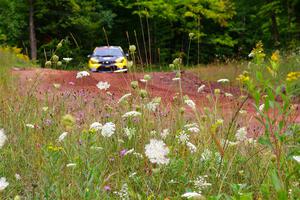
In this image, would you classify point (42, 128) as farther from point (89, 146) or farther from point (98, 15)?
point (98, 15)

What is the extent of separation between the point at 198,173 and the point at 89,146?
2.41ft

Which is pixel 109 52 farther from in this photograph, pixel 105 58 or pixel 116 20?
pixel 116 20

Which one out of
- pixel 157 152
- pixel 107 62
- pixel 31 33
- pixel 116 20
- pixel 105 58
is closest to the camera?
pixel 157 152

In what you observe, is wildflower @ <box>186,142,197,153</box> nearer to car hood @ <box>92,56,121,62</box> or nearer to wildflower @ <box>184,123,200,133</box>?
wildflower @ <box>184,123,200,133</box>

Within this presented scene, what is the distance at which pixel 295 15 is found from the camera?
3016cm

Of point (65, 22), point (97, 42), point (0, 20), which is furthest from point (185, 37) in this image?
point (0, 20)

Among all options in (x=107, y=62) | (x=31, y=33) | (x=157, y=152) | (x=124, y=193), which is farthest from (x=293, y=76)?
(x=31, y=33)

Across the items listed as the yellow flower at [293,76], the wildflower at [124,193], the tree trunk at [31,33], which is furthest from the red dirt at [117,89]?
the tree trunk at [31,33]

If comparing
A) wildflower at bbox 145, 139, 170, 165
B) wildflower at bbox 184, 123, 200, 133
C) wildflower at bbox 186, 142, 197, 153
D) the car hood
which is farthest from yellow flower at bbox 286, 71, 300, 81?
the car hood

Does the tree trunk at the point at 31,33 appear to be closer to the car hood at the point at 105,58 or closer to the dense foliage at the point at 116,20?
the dense foliage at the point at 116,20

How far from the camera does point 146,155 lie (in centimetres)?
241

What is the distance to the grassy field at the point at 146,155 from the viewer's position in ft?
7.66

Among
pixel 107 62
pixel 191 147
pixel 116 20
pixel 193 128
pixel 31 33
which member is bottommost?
pixel 107 62

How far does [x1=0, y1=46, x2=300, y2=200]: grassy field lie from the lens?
7.66 feet
